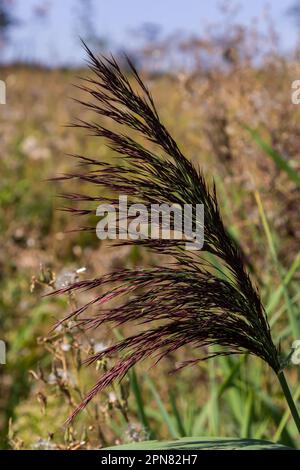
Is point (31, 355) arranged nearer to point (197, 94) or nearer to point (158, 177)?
point (197, 94)

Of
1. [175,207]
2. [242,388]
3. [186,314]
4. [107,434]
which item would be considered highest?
[175,207]

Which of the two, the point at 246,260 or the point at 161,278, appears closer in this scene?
the point at 161,278

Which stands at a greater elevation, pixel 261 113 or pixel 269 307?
pixel 261 113

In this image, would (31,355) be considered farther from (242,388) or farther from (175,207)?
(175,207)

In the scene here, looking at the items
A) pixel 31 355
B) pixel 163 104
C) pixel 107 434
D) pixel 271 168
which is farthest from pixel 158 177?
pixel 163 104

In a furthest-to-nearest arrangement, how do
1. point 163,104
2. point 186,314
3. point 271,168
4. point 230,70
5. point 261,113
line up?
point 163,104
point 230,70
point 261,113
point 271,168
point 186,314
